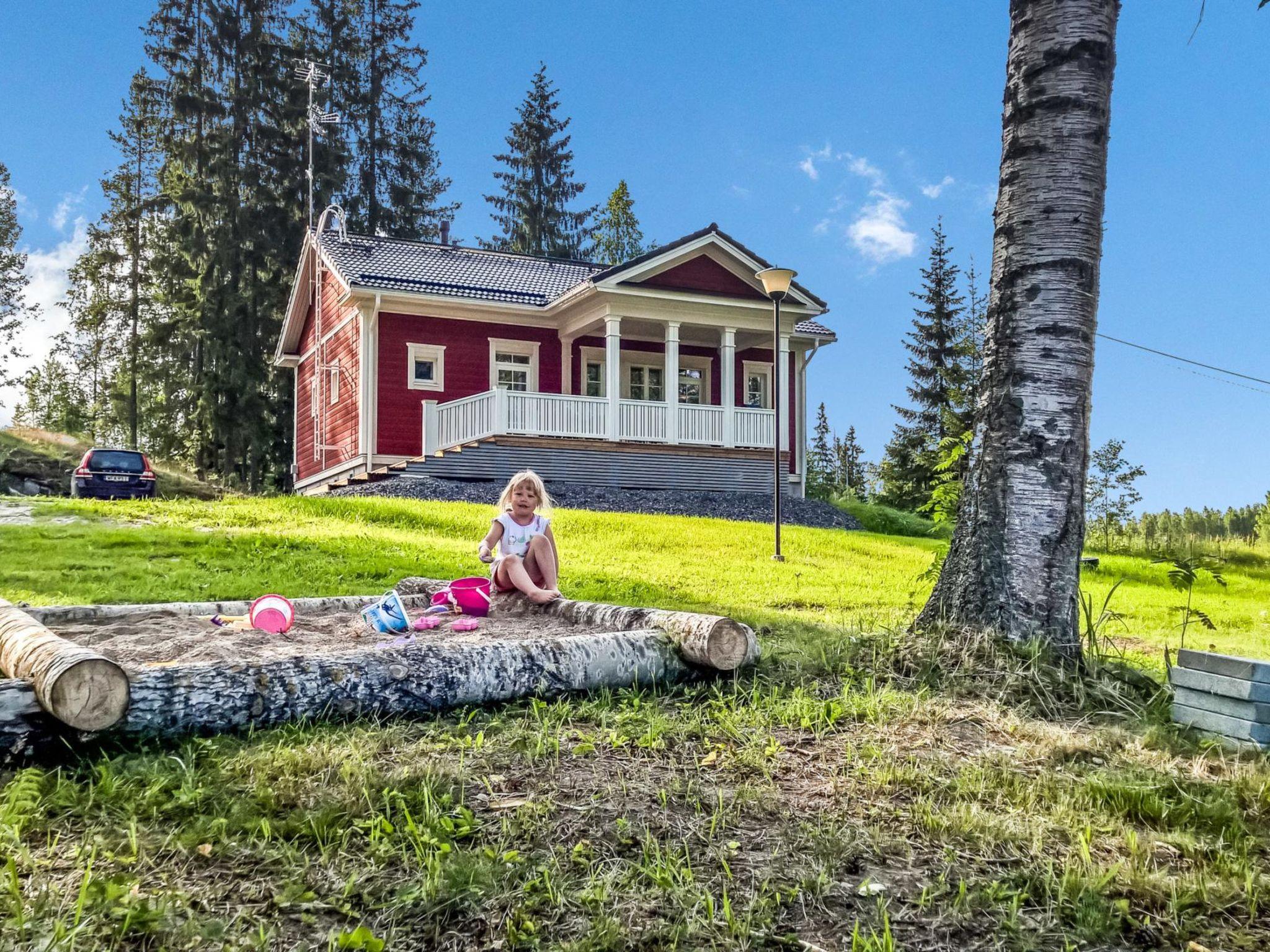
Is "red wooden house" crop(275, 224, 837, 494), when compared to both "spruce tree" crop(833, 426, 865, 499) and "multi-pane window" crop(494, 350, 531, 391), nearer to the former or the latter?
"multi-pane window" crop(494, 350, 531, 391)

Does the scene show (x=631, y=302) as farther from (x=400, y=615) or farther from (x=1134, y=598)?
(x=400, y=615)

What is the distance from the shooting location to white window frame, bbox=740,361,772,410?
2248 cm

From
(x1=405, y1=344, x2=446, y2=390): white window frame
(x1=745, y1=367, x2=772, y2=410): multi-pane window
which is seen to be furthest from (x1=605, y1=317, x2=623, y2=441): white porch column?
(x1=745, y1=367, x2=772, y2=410): multi-pane window

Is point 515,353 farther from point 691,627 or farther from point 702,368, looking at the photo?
point 691,627

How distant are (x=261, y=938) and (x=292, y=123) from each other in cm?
3214

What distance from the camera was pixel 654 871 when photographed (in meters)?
2.36

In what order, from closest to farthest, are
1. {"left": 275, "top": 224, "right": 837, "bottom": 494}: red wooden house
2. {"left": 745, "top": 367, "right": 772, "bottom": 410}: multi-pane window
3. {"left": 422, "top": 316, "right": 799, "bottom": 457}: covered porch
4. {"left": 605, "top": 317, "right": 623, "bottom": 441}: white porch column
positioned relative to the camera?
{"left": 422, "top": 316, "right": 799, "bottom": 457}: covered porch < {"left": 275, "top": 224, "right": 837, "bottom": 494}: red wooden house < {"left": 605, "top": 317, "right": 623, "bottom": 441}: white porch column < {"left": 745, "top": 367, "right": 772, "bottom": 410}: multi-pane window

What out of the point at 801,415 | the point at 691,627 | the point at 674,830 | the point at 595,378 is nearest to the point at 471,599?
the point at 691,627

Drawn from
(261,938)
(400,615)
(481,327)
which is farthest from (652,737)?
(481,327)

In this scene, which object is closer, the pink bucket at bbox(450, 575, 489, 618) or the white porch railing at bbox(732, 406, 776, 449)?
the pink bucket at bbox(450, 575, 489, 618)

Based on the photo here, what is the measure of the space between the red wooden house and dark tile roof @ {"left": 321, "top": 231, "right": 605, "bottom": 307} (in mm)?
63

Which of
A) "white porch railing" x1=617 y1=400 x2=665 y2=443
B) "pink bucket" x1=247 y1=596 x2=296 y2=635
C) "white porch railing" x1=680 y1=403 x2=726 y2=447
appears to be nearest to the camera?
"pink bucket" x1=247 y1=596 x2=296 y2=635

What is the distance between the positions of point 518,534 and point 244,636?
173cm

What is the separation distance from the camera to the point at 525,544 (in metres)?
5.85
